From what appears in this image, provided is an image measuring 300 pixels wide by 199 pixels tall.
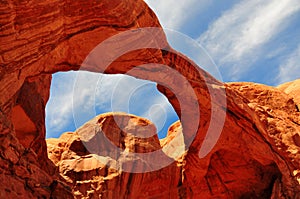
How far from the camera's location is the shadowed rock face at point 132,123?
9.98 metres

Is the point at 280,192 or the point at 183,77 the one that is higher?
the point at 183,77

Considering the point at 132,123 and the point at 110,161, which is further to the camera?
the point at 132,123

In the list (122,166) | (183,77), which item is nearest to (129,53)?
(183,77)

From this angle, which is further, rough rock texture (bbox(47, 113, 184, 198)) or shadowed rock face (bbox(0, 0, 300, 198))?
rough rock texture (bbox(47, 113, 184, 198))

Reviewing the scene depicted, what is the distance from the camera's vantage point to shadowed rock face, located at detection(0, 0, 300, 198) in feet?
32.7

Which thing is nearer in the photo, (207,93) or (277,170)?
(207,93)

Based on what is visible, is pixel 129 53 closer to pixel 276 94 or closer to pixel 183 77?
pixel 183 77

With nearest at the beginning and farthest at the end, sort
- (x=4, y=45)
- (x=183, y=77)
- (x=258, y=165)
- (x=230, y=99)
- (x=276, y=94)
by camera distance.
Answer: (x=4, y=45), (x=183, y=77), (x=230, y=99), (x=258, y=165), (x=276, y=94)

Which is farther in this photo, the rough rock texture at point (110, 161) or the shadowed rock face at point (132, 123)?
the rough rock texture at point (110, 161)

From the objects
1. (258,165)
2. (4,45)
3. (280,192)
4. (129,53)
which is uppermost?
(129,53)

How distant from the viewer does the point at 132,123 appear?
74.3 ft

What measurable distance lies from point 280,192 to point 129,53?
28.4 feet

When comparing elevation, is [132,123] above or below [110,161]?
above

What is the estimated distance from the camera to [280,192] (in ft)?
52.0
